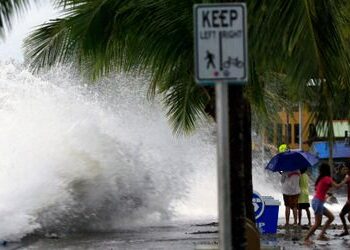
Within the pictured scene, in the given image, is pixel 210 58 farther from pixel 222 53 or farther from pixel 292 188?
pixel 292 188

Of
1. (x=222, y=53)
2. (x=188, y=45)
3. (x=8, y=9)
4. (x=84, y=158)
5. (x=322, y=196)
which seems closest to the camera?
(x=222, y=53)

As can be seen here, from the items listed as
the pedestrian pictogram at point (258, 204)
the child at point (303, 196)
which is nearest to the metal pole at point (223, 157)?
the pedestrian pictogram at point (258, 204)

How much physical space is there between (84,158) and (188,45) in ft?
32.1

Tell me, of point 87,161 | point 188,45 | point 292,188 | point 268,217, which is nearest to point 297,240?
point 268,217

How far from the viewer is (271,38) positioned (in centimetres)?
723

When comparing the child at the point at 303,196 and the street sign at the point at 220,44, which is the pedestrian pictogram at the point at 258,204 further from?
the street sign at the point at 220,44

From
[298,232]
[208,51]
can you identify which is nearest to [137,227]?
[298,232]

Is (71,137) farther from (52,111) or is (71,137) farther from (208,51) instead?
(208,51)

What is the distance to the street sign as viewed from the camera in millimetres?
5219

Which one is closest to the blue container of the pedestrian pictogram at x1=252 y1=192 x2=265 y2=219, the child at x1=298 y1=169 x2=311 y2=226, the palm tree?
the pedestrian pictogram at x1=252 y1=192 x2=265 y2=219

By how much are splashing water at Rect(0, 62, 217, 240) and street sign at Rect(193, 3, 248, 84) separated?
10173 millimetres

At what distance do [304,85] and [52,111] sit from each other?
12.4m

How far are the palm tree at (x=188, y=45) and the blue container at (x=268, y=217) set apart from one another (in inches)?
127

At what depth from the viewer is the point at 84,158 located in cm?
1767
